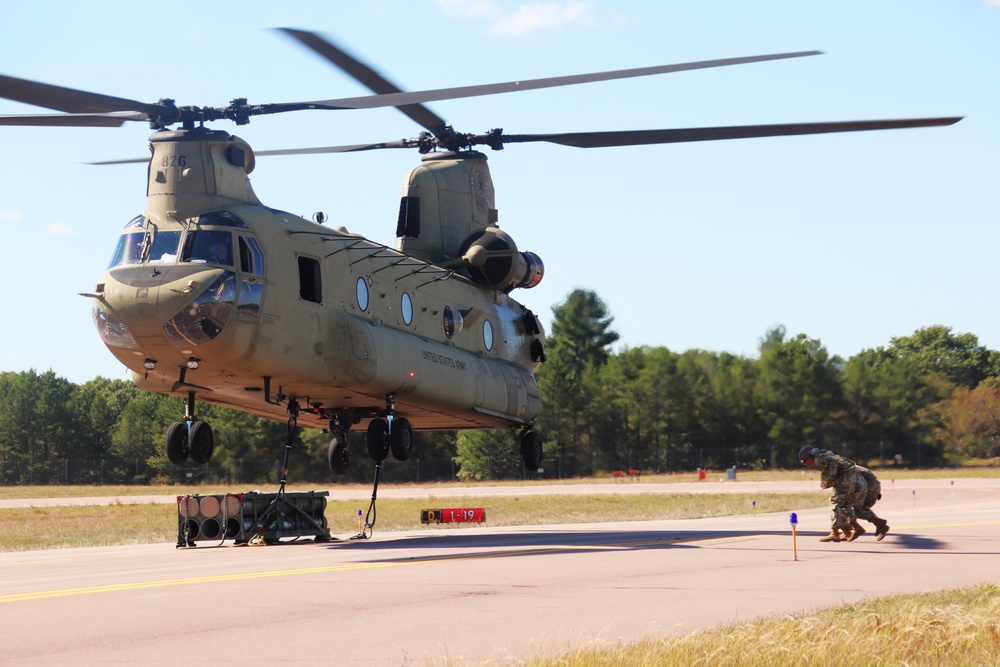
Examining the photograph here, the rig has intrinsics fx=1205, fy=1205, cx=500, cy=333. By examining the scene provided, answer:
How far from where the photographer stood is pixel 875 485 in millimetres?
23141

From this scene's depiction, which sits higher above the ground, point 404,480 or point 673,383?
point 673,383

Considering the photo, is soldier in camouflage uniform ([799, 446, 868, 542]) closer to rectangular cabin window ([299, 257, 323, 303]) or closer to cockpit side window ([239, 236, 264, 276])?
rectangular cabin window ([299, 257, 323, 303])

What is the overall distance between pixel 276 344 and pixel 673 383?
74.0 meters

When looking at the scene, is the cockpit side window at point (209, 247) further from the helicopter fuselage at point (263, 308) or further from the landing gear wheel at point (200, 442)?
the landing gear wheel at point (200, 442)

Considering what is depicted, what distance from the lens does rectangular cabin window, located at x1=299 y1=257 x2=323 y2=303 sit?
72.4ft

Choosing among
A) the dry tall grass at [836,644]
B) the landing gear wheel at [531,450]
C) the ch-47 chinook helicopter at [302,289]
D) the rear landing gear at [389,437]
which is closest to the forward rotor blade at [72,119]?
the ch-47 chinook helicopter at [302,289]

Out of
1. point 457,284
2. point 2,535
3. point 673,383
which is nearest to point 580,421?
point 673,383

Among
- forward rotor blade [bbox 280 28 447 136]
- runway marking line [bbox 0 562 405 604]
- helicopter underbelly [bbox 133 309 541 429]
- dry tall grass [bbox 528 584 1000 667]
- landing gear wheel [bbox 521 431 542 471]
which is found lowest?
dry tall grass [bbox 528 584 1000 667]

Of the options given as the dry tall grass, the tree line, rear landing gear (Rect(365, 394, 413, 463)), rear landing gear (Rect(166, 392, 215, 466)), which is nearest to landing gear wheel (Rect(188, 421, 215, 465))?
rear landing gear (Rect(166, 392, 215, 466))

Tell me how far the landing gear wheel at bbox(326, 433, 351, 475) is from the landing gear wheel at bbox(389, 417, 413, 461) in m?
2.90

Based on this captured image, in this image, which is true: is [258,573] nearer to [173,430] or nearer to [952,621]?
[173,430]

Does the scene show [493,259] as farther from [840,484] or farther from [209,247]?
[840,484]

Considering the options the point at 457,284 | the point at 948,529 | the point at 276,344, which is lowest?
the point at 948,529

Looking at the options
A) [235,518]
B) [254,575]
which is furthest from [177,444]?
[254,575]
